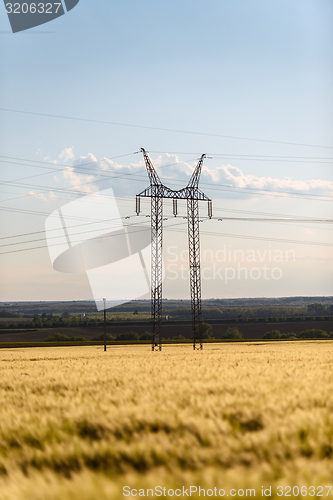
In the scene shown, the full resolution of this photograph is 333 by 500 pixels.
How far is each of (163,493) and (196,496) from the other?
28 centimetres

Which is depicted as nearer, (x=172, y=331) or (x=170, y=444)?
(x=170, y=444)

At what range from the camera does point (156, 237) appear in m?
46.8

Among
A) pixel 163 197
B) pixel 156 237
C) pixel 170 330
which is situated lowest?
pixel 170 330

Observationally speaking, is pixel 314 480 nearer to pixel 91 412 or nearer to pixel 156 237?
pixel 91 412

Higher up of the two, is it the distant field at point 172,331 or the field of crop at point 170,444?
the field of crop at point 170,444

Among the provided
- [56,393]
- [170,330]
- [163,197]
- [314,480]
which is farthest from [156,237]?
[170,330]

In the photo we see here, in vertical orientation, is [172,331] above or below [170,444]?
below

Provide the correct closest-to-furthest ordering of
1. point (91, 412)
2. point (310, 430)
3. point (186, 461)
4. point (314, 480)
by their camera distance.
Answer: point (314, 480) < point (186, 461) < point (310, 430) < point (91, 412)

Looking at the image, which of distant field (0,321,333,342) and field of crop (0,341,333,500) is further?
distant field (0,321,333,342)

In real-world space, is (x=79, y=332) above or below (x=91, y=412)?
below

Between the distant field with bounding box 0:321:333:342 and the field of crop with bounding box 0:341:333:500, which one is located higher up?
the field of crop with bounding box 0:341:333:500

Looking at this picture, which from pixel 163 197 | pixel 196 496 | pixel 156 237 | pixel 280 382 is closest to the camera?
pixel 196 496

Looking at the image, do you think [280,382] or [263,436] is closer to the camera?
[263,436]

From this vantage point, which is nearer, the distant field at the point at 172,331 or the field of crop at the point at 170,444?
the field of crop at the point at 170,444
